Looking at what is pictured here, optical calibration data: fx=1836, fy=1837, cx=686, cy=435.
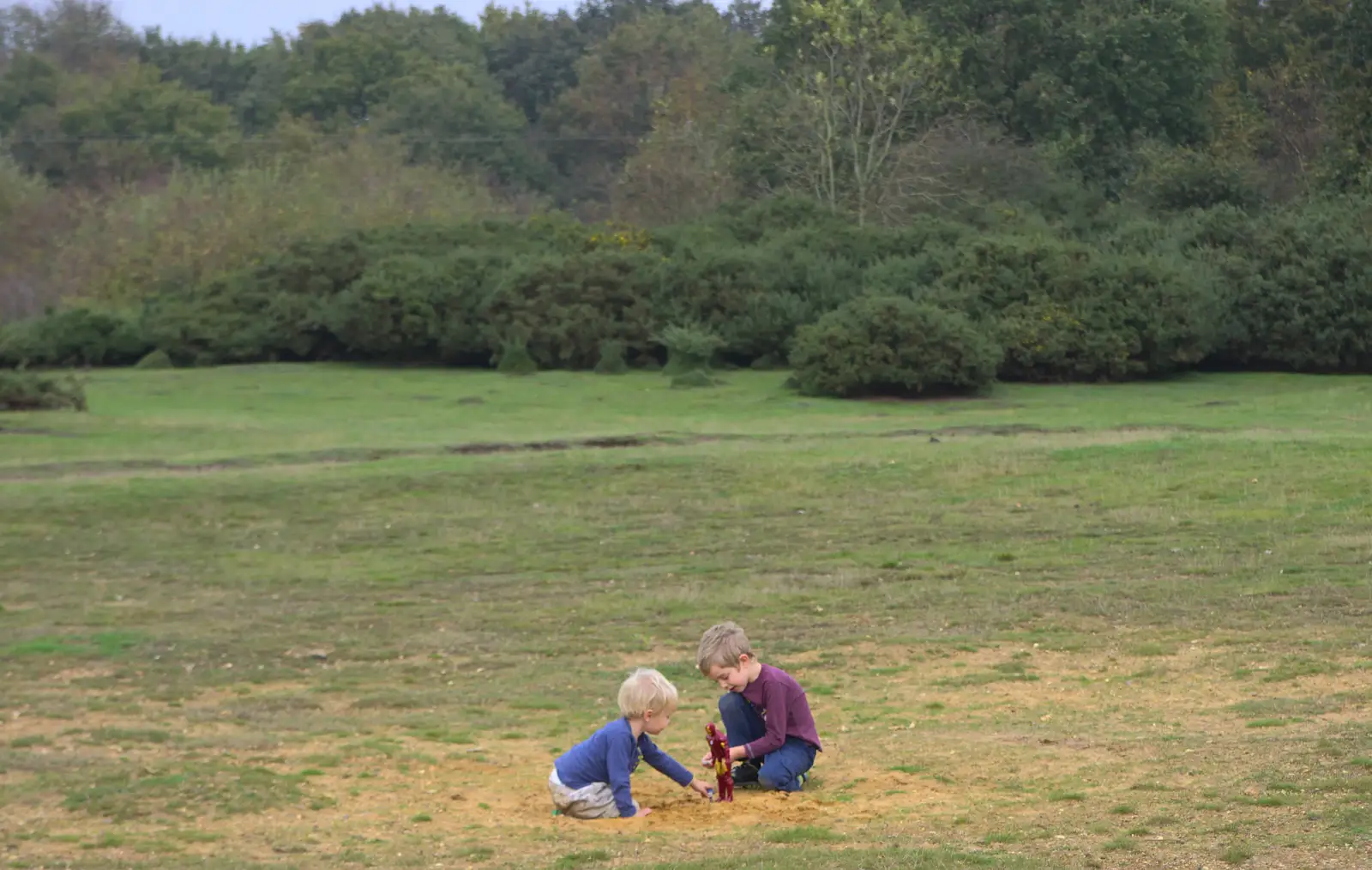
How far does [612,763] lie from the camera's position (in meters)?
7.58

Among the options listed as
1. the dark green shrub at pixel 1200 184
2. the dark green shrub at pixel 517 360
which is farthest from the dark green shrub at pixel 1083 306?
the dark green shrub at pixel 1200 184

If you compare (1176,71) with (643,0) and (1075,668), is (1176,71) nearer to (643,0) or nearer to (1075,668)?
(1075,668)

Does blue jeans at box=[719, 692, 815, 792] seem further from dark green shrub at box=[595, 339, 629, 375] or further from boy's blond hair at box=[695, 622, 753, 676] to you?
dark green shrub at box=[595, 339, 629, 375]

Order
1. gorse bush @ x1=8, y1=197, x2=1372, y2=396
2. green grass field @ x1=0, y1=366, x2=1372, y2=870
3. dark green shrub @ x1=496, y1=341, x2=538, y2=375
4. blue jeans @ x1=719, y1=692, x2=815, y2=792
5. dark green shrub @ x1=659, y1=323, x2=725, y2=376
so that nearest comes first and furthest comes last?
green grass field @ x1=0, y1=366, x2=1372, y2=870, blue jeans @ x1=719, y1=692, x2=815, y2=792, gorse bush @ x1=8, y1=197, x2=1372, y2=396, dark green shrub @ x1=659, y1=323, x2=725, y2=376, dark green shrub @ x1=496, y1=341, x2=538, y2=375

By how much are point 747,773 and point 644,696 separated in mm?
894

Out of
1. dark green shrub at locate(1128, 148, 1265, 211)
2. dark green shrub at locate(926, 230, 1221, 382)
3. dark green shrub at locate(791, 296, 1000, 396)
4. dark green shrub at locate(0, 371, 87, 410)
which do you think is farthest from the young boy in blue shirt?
dark green shrub at locate(1128, 148, 1265, 211)

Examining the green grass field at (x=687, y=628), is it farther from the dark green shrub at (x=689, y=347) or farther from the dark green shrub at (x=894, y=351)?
the dark green shrub at (x=689, y=347)

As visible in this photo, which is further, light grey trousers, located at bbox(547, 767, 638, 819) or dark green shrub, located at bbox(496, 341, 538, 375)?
dark green shrub, located at bbox(496, 341, 538, 375)

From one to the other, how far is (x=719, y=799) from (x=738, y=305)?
2502 cm

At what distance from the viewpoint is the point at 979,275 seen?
30969 mm

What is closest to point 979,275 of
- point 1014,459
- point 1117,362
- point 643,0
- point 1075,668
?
point 1117,362

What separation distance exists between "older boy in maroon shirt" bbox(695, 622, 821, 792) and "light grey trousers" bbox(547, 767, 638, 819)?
1.87 ft

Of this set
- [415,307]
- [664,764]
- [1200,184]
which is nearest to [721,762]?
[664,764]

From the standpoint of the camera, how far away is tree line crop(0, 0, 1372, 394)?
30391mm
